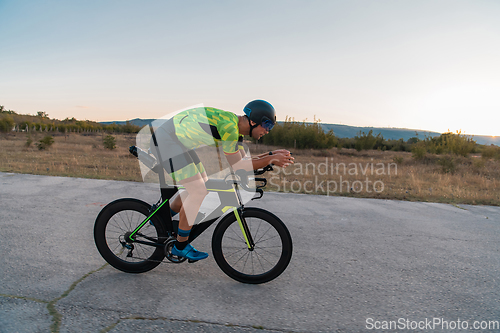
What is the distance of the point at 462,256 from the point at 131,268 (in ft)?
13.1

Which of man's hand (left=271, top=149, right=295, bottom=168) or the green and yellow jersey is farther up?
the green and yellow jersey

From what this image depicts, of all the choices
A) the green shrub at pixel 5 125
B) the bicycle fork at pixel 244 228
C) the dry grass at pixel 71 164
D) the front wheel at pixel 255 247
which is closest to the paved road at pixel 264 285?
the front wheel at pixel 255 247

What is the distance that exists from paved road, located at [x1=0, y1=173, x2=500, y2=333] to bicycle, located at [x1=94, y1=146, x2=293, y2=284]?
154 millimetres

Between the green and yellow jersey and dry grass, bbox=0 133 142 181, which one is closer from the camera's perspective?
the green and yellow jersey

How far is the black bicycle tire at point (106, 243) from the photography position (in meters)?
2.99

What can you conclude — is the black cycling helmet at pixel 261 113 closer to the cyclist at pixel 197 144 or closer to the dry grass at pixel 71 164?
the cyclist at pixel 197 144

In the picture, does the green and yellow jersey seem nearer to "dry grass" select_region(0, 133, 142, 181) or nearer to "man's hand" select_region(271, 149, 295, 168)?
"man's hand" select_region(271, 149, 295, 168)

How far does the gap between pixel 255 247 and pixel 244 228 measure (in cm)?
28

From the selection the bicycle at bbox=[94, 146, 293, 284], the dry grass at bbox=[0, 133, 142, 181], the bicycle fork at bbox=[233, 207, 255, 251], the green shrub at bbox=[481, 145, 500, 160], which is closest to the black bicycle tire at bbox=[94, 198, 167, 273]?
the bicycle at bbox=[94, 146, 293, 284]

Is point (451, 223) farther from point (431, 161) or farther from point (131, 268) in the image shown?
point (431, 161)

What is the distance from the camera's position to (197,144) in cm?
284

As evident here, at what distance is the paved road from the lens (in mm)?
2309

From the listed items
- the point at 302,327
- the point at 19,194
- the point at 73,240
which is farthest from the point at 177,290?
the point at 19,194

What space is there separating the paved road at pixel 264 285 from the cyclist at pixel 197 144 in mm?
552
